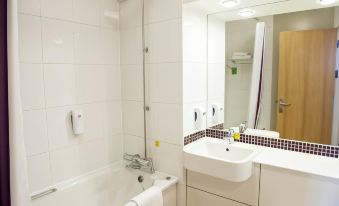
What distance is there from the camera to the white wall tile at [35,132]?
1.56 metres

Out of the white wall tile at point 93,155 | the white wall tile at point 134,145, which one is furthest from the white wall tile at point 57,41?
the white wall tile at point 134,145

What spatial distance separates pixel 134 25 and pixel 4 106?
1224 millimetres

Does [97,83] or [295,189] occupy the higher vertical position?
[97,83]

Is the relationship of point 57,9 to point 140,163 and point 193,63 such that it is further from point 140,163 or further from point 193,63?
point 140,163

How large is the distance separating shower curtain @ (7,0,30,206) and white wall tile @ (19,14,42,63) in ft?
1.31

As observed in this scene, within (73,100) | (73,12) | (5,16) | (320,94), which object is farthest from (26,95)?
(320,94)

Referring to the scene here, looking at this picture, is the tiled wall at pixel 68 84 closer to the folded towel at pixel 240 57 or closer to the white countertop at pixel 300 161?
the folded towel at pixel 240 57

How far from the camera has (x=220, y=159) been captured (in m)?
1.57

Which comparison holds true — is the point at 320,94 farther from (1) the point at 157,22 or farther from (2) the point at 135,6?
(2) the point at 135,6

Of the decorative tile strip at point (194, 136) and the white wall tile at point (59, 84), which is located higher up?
the white wall tile at point (59, 84)

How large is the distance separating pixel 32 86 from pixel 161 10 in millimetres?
1092

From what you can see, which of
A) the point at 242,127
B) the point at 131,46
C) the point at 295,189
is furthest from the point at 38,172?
the point at 295,189

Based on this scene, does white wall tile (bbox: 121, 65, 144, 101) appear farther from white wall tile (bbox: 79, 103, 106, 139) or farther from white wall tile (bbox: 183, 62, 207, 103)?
white wall tile (bbox: 183, 62, 207, 103)

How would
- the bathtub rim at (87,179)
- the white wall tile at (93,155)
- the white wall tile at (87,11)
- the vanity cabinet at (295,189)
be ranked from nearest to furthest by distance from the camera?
the vanity cabinet at (295,189) → the bathtub rim at (87,179) → the white wall tile at (87,11) → the white wall tile at (93,155)
